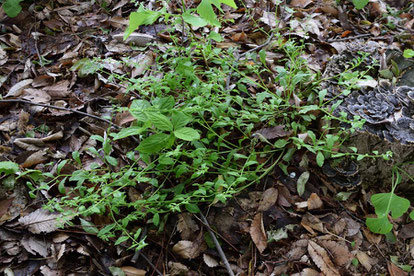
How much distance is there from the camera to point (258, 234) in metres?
2.22

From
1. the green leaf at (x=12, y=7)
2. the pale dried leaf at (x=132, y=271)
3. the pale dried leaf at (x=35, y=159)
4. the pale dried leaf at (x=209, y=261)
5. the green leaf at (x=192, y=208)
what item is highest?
the green leaf at (x=12, y=7)

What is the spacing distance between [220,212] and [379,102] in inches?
54.5

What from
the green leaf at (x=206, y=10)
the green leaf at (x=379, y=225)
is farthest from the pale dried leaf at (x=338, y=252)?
the green leaf at (x=206, y=10)

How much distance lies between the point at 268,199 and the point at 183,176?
606 mm

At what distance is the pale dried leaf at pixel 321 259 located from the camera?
2094 millimetres

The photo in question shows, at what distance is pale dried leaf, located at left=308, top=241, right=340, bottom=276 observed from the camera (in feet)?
6.87

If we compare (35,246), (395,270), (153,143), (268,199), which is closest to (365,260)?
(395,270)

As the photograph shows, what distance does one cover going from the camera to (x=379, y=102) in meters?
2.44

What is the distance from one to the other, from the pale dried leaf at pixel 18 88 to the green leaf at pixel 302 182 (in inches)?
94.7

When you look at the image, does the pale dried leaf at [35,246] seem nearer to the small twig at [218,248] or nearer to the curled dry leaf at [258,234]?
the small twig at [218,248]

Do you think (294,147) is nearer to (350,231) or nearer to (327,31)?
(350,231)

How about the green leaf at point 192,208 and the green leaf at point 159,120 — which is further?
the green leaf at point 192,208

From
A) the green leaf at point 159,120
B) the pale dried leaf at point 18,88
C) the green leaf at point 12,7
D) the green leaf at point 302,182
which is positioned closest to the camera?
the green leaf at point 159,120

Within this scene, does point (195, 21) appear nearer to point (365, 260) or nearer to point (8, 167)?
point (8, 167)
